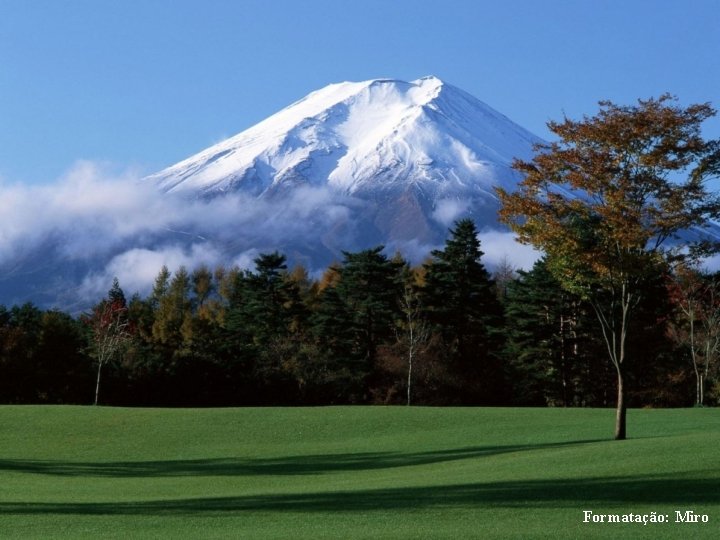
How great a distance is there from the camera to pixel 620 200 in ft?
77.0

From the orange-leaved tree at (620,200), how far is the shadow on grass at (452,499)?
27.4 feet

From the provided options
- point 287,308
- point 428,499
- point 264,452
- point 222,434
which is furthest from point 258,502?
point 287,308

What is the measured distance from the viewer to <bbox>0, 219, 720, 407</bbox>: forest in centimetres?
5431

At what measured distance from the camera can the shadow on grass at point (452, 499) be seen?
15.1 metres

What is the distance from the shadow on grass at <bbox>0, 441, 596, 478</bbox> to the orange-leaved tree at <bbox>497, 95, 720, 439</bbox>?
5148mm

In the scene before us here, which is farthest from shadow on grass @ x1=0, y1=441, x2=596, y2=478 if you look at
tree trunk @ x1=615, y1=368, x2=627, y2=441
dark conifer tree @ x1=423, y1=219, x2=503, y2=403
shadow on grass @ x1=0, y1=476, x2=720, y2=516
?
dark conifer tree @ x1=423, y1=219, x2=503, y2=403

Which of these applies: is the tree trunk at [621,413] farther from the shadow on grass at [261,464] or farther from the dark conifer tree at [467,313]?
the dark conifer tree at [467,313]

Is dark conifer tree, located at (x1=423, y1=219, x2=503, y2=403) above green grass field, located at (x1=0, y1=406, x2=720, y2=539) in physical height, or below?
above

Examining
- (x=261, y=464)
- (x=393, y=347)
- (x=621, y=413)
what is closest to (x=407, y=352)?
(x=393, y=347)

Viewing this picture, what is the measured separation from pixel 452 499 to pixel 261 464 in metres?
11.7

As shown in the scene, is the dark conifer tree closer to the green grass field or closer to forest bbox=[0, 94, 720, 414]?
forest bbox=[0, 94, 720, 414]

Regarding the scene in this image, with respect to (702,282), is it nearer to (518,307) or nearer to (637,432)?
(518,307)

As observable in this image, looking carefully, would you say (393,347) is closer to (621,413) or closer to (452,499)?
(621,413)

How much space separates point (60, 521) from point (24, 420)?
2089cm
